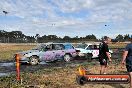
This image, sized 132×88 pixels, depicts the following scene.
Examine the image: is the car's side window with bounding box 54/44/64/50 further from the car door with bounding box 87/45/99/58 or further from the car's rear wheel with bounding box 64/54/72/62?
the car door with bounding box 87/45/99/58

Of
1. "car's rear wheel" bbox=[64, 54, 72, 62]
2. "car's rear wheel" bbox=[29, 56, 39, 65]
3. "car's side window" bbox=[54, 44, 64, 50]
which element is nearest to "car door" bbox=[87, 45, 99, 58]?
"car's rear wheel" bbox=[64, 54, 72, 62]

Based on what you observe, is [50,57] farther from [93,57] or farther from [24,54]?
[93,57]

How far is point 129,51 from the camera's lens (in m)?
11.3

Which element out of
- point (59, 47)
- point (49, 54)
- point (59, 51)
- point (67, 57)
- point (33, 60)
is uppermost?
point (59, 47)

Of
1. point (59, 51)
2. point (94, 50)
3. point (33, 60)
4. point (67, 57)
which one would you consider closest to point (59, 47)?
point (59, 51)

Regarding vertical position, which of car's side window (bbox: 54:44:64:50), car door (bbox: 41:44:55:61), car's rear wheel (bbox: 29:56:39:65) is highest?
car's side window (bbox: 54:44:64:50)

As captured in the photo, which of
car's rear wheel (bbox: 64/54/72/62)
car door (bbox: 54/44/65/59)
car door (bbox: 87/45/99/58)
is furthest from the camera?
car door (bbox: 87/45/99/58)

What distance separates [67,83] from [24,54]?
1128 centimetres

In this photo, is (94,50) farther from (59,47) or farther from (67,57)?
(59,47)

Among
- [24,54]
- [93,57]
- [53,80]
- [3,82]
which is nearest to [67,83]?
[53,80]

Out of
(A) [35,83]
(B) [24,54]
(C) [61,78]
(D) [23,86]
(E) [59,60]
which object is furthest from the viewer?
(E) [59,60]

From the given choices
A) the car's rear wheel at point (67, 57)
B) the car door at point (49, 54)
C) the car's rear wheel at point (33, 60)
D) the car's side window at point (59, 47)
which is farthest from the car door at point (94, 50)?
the car's rear wheel at point (33, 60)

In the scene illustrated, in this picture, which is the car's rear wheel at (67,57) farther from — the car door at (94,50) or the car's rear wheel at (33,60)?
the car's rear wheel at (33,60)

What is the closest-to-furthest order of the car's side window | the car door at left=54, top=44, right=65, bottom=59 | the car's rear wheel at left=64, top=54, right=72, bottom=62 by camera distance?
the car door at left=54, top=44, right=65, bottom=59 < the car's side window < the car's rear wheel at left=64, top=54, right=72, bottom=62
